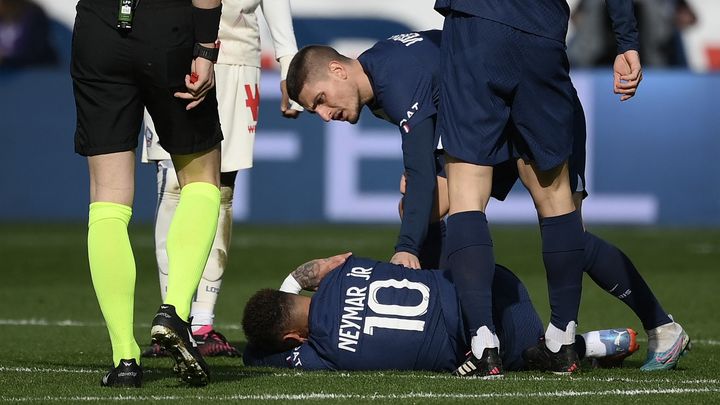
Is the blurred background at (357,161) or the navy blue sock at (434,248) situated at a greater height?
the navy blue sock at (434,248)

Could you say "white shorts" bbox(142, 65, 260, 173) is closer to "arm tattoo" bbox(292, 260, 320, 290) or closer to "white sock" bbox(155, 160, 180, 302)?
"white sock" bbox(155, 160, 180, 302)

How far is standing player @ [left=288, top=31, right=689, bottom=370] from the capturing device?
555cm

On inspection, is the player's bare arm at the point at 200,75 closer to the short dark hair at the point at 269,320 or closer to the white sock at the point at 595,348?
the short dark hair at the point at 269,320

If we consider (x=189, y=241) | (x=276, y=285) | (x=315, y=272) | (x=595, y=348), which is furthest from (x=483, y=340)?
(x=276, y=285)

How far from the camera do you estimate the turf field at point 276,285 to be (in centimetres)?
470

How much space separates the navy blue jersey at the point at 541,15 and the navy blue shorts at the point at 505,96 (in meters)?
0.03

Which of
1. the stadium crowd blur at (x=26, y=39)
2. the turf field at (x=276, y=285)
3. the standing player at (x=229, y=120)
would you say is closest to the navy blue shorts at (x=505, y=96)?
the turf field at (x=276, y=285)

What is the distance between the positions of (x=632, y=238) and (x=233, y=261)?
12.7ft

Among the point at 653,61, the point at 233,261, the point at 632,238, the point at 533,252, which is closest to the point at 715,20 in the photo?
the point at 653,61

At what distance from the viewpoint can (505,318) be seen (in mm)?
5480

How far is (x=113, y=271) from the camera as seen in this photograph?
16.0 ft

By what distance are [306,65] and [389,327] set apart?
1.15m

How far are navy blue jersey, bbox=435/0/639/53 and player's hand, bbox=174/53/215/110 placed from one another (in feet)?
3.18

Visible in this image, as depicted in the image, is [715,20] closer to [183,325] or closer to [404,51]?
[404,51]
